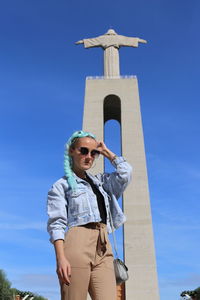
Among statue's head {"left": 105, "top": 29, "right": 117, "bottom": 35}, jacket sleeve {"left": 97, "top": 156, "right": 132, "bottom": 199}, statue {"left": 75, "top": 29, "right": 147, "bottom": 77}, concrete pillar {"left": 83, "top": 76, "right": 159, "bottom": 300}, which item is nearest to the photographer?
jacket sleeve {"left": 97, "top": 156, "right": 132, "bottom": 199}

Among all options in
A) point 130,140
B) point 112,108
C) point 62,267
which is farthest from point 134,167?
point 62,267

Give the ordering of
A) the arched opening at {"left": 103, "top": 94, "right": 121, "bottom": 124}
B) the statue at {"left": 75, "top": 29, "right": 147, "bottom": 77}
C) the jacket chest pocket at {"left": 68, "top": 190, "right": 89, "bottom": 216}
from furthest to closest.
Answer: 1. the statue at {"left": 75, "top": 29, "right": 147, "bottom": 77}
2. the arched opening at {"left": 103, "top": 94, "right": 121, "bottom": 124}
3. the jacket chest pocket at {"left": 68, "top": 190, "right": 89, "bottom": 216}

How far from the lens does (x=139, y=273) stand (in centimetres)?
1512

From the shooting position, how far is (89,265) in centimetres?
225

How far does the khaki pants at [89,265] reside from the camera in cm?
221

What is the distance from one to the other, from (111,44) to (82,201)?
59.3ft

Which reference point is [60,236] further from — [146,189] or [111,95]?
[111,95]

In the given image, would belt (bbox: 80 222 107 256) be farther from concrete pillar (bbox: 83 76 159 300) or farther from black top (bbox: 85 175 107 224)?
concrete pillar (bbox: 83 76 159 300)

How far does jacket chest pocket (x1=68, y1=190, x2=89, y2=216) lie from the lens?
7.90ft

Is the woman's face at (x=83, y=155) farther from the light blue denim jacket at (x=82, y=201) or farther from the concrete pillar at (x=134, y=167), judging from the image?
the concrete pillar at (x=134, y=167)

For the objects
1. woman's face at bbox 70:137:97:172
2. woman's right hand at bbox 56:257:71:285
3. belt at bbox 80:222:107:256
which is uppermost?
woman's face at bbox 70:137:97:172

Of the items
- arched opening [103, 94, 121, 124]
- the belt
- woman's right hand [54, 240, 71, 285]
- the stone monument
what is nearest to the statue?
the stone monument

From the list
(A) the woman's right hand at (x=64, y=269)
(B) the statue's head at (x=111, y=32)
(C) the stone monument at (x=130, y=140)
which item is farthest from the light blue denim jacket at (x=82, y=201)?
(B) the statue's head at (x=111, y=32)

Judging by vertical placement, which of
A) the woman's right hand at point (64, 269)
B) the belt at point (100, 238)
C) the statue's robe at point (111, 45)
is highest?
the statue's robe at point (111, 45)
